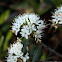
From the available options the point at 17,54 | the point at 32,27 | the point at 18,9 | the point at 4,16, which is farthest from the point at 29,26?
the point at 18,9

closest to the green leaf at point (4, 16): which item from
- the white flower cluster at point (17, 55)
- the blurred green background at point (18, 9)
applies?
the blurred green background at point (18, 9)

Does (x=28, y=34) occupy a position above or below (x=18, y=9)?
below

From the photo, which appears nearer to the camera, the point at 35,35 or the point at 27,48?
the point at 35,35

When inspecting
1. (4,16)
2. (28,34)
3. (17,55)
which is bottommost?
(17,55)

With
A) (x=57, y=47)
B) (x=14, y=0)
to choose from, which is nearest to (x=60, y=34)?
(x=57, y=47)

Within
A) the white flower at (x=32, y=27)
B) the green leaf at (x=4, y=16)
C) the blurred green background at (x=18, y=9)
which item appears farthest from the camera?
the green leaf at (x=4, y=16)

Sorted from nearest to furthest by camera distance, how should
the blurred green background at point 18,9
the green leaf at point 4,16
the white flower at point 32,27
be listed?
the white flower at point 32,27 → the blurred green background at point 18,9 → the green leaf at point 4,16

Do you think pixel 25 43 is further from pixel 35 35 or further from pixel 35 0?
pixel 35 0

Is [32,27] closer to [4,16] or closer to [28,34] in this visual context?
[28,34]

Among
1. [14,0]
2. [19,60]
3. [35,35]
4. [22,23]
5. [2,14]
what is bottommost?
[19,60]

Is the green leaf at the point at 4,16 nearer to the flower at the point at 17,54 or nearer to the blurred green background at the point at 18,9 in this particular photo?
the blurred green background at the point at 18,9

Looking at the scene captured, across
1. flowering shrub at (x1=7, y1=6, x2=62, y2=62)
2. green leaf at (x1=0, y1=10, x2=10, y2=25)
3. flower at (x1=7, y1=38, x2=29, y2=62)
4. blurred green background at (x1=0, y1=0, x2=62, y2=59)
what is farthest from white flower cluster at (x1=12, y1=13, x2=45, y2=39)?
green leaf at (x1=0, y1=10, x2=10, y2=25)
